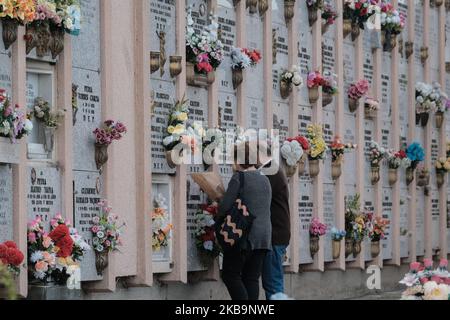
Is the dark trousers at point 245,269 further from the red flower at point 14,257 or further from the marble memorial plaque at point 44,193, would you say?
the red flower at point 14,257

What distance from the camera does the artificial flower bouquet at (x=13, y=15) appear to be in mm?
10945

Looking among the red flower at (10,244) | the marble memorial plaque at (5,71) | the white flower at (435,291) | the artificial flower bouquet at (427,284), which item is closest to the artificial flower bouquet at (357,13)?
the marble memorial plaque at (5,71)

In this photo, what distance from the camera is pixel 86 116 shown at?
12.1m

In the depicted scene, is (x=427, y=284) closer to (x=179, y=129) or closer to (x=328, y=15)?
(x=179, y=129)

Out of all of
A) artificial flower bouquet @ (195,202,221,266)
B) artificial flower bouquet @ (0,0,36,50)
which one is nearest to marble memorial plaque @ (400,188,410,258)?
artificial flower bouquet @ (195,202,221,266)

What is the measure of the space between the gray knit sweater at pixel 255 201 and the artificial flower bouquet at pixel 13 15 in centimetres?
227

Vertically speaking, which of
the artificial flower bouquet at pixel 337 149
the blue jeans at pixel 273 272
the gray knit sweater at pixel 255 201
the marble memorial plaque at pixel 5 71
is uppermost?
the marble memorial plaque at pixel 5 71

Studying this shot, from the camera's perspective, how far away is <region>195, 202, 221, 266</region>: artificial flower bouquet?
13617 mm

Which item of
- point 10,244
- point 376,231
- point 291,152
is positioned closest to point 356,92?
point 376,231

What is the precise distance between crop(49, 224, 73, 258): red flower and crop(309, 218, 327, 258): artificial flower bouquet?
4950 millimetres

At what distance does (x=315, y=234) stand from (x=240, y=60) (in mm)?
2571

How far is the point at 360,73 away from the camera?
17547mm
